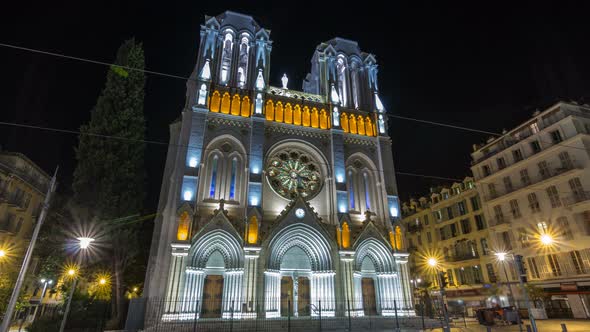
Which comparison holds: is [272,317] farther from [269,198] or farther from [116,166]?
[116,166]

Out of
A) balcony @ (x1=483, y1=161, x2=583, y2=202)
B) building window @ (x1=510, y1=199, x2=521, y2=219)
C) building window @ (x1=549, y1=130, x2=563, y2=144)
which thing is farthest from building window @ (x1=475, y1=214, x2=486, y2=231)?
building window @ (x1=549, y1=130, x2=563, y2=144)

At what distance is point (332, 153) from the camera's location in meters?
26.2

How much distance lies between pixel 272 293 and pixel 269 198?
6.64 metres

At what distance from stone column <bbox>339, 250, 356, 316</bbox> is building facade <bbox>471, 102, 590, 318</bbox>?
38.5 feet

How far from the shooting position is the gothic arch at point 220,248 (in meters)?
20.1

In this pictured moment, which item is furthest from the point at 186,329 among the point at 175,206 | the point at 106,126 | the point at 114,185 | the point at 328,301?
the point at 106,126

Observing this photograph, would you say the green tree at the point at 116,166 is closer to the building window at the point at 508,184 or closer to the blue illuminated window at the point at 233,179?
the blue illuminated window at the point at 233,179

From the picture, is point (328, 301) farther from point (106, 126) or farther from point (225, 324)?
point (106, 126)

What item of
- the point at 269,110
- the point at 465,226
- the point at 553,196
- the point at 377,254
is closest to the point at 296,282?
the point at 377,254

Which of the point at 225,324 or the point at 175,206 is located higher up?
the point at 175,206

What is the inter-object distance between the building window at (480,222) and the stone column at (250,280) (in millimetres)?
22766

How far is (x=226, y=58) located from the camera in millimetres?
28391

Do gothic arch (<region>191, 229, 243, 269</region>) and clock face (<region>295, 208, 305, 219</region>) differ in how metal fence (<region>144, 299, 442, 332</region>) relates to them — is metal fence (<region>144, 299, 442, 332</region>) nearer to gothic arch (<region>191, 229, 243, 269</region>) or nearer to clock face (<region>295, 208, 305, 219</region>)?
gothic arch (<region>191, 229, 243, 269</region>)

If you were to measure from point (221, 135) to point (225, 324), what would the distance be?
12933mm
